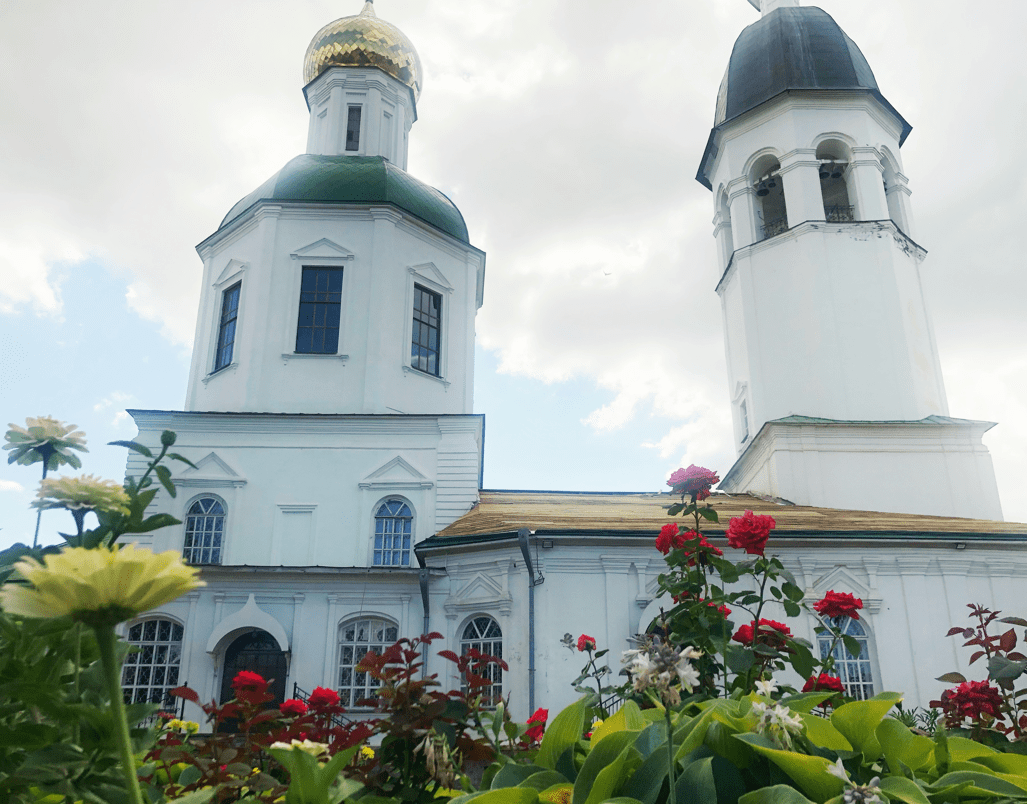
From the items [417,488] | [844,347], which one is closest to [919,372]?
[844,347]

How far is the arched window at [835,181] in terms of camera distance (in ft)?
69.4

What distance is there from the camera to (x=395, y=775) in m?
2.65

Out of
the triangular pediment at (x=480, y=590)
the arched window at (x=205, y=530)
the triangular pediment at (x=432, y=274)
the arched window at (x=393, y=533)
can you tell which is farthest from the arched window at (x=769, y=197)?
the arched window at (x=205, y=530)

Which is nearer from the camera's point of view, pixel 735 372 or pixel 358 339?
pixel 358 339

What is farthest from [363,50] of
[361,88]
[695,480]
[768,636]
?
[768,636]

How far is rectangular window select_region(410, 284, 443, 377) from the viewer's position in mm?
19469

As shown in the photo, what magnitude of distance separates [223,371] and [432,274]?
212 inches

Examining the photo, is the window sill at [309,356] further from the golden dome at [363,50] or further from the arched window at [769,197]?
the arched window at [769,197]

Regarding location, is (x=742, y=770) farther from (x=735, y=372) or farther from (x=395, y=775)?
(x=735, y=372)

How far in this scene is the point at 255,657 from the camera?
15.6 m

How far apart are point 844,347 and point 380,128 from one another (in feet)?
45.2

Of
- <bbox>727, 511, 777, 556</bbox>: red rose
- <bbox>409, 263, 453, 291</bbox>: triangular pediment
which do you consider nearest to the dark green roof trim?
<bbox>409, 263, 453, 291</bbox>: triangular pediment

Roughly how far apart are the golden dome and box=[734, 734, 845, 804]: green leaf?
24905 mm

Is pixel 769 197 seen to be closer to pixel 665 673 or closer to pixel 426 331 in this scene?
pixel 426 331
